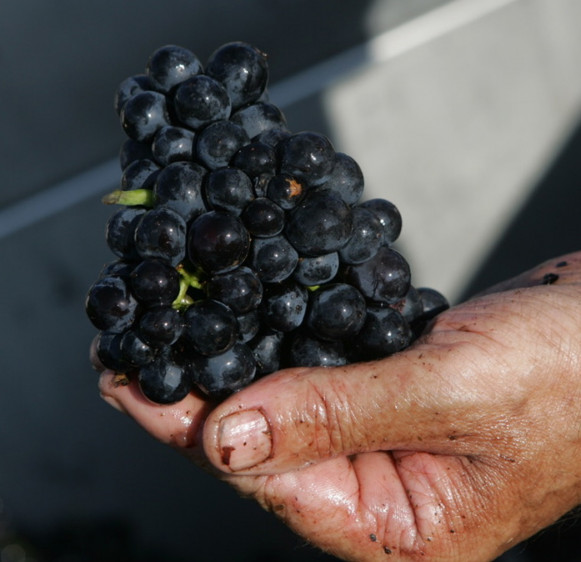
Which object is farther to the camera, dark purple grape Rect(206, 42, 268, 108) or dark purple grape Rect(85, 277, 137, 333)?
dark purple grape Rect(206, 42, 268, 108)

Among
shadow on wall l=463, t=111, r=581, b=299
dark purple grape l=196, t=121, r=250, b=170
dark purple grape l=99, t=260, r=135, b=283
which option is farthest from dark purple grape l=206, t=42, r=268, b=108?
shadow on wall l=463, t=111, r=581, b=299

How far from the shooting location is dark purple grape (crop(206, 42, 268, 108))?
1479 millimetres

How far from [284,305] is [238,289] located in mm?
119

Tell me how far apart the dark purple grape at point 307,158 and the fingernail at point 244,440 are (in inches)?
20.9

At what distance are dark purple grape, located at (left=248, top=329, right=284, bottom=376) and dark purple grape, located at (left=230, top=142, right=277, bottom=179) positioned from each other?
0.37 m

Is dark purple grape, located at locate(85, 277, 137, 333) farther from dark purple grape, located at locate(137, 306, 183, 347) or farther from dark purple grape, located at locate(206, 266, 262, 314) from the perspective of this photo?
dark purple grape, located at locate(206, 266, 262, 314)

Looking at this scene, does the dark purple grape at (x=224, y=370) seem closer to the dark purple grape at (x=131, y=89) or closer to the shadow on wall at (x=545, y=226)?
the dark purple grape at (x=131, y=89)

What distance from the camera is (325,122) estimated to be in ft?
10.3

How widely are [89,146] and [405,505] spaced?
225 centimetres

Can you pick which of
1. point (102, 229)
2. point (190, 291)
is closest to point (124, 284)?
point (190, 291)

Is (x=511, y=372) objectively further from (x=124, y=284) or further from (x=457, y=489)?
(x=124, y=284)

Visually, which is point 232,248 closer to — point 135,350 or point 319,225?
point 319,225

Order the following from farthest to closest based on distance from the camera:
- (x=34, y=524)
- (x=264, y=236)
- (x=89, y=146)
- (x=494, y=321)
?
1. (x=34, y=524)
2. (x=89, y=146)
3. (x=494, y=321)
4. (x=264, y=236)

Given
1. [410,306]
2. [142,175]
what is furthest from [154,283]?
[410,306]
